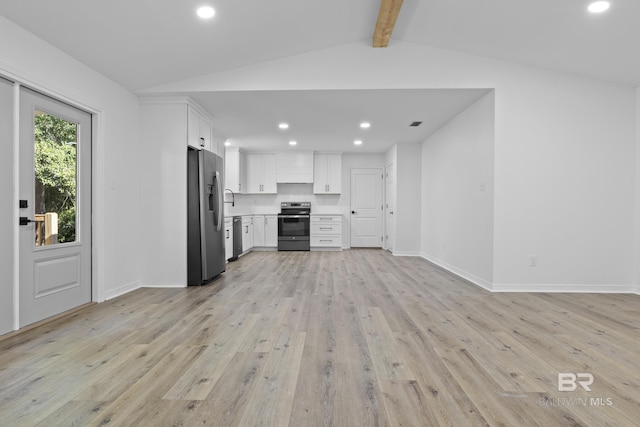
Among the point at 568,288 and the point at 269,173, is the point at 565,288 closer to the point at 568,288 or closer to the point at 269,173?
the point at 568,288

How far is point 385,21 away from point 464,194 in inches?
98.8

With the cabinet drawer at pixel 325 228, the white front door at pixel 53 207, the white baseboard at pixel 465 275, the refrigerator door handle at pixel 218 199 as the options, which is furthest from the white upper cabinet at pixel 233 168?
the white baseboard at pixel 465 275

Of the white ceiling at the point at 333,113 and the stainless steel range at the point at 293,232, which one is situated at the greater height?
the white ceiling at the point at 333,113

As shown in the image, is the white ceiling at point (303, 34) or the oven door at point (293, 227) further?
the oven door at point (293, 227)

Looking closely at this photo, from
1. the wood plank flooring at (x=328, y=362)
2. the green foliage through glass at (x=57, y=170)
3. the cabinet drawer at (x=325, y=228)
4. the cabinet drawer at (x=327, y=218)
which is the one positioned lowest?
the wood plank flooring at (x=328, y=362)

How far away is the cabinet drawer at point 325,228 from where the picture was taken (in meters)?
7.78

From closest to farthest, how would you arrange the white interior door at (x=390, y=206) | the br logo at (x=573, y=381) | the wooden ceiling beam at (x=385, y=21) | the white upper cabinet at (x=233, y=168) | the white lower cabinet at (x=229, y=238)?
the br logo at (x=573, y=381), the wooden ceiling beam at (x=385, y=21), the white lower cabinet at (x=229, y=238), the white interior door at (x=390, y=206), the white upper cabinet at (x=233, y=168)

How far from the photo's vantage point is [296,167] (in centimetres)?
789

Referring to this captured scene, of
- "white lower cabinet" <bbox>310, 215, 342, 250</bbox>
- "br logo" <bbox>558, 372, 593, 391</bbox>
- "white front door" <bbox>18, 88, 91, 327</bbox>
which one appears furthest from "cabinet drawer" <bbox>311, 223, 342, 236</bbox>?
"br logo" <bbox>558, 372, 593, 391</bbox>

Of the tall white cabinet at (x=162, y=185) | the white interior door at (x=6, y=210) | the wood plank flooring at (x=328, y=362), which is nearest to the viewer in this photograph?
the wood plank flooring at (x=328, y=362)

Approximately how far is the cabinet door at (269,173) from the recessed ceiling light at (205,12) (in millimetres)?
5045

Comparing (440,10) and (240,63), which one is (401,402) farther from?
(240,63)

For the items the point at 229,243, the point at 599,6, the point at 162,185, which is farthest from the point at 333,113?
the point at 599,6

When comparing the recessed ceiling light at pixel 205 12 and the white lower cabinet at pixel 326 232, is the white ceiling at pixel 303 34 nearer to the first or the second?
the recessed ceiling light at pixel 205 12
